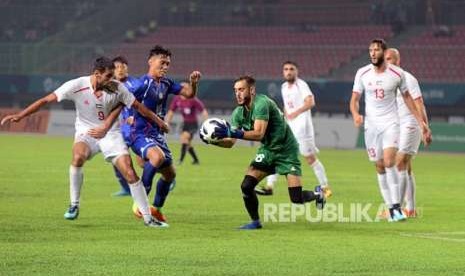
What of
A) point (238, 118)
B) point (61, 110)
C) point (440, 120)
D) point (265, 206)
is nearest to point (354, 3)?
point (440, 120)

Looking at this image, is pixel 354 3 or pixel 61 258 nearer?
pixel 61 258

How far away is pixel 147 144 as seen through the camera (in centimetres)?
1499

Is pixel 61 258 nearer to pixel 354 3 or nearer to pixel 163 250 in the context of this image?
pixel 163 250

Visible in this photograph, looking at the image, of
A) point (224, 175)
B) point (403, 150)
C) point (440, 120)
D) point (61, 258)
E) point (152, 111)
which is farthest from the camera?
point (440, 120)

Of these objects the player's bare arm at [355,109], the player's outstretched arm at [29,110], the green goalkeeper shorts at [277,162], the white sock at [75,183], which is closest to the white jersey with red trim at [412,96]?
the player's bare arm at [355,109]

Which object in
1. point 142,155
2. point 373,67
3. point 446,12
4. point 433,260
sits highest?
point 446,12

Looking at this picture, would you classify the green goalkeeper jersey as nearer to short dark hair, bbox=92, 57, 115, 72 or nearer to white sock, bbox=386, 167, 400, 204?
short dark hair, bbox=92, 57, 115, 72

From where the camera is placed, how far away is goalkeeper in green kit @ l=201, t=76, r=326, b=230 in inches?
538

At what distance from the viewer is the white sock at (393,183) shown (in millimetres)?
15484

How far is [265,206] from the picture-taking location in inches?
693

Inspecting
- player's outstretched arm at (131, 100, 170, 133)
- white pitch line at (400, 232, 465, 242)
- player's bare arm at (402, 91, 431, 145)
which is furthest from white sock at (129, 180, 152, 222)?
player's bare arm at (402, 91, 431, 145)

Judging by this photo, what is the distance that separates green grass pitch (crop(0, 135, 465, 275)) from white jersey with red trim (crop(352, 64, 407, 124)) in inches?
60.2

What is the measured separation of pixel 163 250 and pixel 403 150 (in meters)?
5.61

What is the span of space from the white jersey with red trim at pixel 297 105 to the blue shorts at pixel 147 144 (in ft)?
20.9
